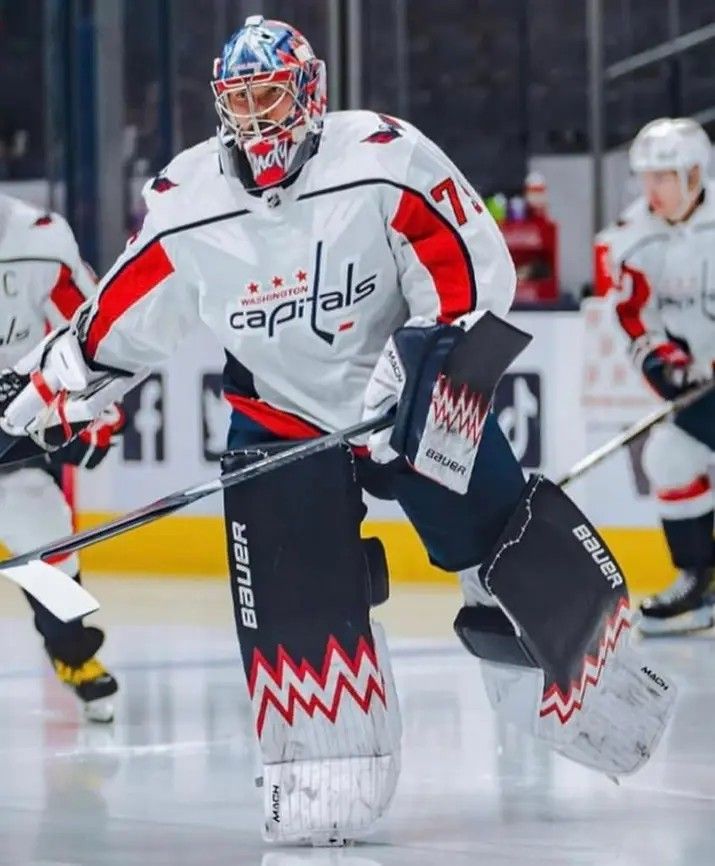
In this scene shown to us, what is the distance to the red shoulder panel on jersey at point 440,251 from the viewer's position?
3209 mm

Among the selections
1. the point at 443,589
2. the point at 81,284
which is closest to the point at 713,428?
the point at 443,589

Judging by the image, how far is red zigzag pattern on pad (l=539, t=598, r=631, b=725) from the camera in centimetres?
337

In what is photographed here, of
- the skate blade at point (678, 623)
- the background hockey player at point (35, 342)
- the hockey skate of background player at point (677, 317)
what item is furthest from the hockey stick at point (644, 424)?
the background hockey player at point (35, 342)

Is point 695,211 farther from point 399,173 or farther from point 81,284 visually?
point 399,173

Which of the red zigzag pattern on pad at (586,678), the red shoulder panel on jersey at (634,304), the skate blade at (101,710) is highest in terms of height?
the red shoulder panel on jersey at (634,304)

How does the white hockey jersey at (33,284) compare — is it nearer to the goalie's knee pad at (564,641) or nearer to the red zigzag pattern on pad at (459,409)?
the goalie's knee pad at (564,641)

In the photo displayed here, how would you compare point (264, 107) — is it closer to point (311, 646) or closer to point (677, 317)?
point (311, 646)

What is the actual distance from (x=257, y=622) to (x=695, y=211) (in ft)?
8.53

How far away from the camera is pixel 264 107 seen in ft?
10.6

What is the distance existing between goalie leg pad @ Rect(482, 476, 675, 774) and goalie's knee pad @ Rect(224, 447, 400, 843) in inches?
8.3

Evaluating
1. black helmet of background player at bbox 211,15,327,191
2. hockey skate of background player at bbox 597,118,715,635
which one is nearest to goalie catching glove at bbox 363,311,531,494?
black helmet of background player at bbox 211,15,327,191

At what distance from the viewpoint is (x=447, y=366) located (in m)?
3.13

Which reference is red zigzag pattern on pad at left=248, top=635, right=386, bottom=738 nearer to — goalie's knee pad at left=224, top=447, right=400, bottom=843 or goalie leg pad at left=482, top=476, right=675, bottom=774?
goalie's knee pad at left=224, top=447, right=400, bottom=843

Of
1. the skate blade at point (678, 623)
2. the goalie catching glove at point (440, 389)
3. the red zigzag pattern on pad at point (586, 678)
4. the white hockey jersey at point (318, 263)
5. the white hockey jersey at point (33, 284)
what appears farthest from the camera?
the skate blade at point (678, 623)
